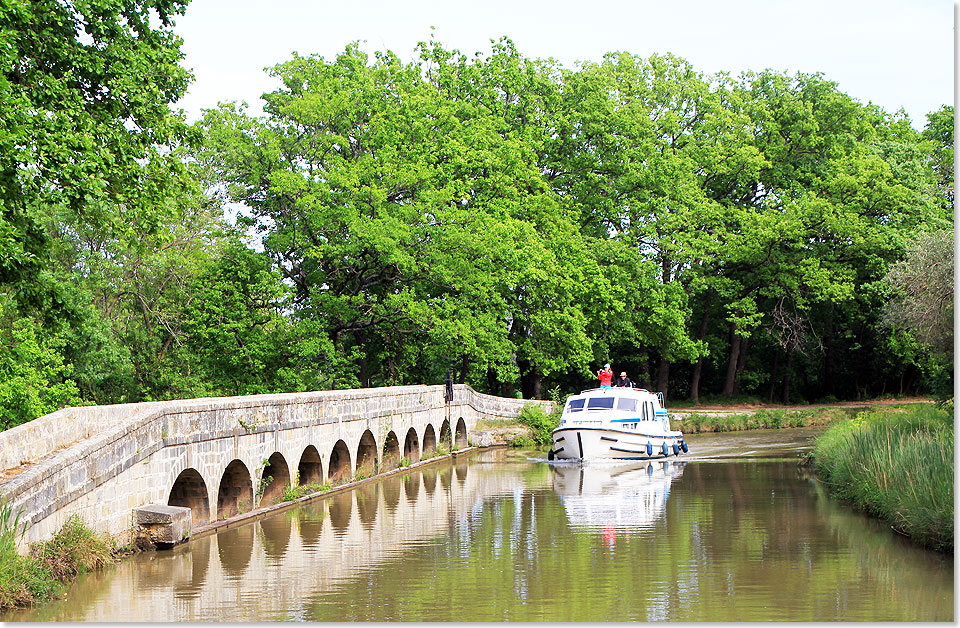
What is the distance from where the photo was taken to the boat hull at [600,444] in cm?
2952

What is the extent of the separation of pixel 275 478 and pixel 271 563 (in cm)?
607

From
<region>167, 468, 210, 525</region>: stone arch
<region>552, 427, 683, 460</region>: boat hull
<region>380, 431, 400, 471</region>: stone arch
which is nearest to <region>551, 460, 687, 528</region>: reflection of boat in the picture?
<region>552, 427, 683, 460</region>: boat hull

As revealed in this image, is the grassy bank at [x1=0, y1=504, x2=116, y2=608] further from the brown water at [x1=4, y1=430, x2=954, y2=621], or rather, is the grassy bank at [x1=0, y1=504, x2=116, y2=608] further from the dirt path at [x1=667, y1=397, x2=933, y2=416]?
the dirt path at [x1=667, y1=397, x2=933, y2=416]

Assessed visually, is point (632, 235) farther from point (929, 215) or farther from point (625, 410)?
point (625, 410)

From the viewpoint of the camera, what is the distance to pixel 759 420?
1699 inches

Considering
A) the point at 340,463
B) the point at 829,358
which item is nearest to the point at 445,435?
the point at 340,463

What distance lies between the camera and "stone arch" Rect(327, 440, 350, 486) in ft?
77.2

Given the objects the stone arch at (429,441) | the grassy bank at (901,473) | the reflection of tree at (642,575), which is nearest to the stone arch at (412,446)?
the stone arch at (429,441)

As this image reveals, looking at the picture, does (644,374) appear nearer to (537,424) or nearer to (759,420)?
(759,420)

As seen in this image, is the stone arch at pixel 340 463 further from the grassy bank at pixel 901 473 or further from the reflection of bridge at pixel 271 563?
the grassy bank at pixel 901 473

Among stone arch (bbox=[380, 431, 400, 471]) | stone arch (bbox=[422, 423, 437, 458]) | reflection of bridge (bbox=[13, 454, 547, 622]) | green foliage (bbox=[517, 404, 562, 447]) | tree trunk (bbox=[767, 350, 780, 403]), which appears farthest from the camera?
tree trunk (bbox=[767, 350, 780, 403])

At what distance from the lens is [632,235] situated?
45344mm

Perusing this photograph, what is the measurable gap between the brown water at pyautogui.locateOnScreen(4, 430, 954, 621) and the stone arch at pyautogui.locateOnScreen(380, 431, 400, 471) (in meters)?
4.74

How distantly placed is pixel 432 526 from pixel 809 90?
1508 inches
